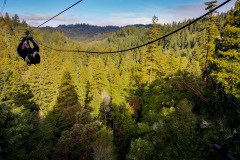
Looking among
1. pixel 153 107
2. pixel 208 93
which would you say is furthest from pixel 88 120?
pixel 208 93

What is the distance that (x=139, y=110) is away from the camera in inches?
1457

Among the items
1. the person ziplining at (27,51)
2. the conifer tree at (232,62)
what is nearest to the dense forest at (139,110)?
the conifer tree at (232,62)

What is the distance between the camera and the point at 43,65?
4412 cm

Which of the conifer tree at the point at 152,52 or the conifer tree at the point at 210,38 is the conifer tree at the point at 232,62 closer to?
the conifer tree at the point at 210,38

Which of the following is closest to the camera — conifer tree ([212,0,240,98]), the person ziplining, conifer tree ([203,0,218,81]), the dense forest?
the person ziplining

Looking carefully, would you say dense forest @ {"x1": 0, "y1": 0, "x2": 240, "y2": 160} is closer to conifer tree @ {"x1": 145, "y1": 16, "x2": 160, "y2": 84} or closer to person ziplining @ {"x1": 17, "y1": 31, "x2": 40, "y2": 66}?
conifer tree @ {"x1": 145, "y1": 16, "x2": 160, "y2": 84}

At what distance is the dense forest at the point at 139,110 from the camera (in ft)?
53.1

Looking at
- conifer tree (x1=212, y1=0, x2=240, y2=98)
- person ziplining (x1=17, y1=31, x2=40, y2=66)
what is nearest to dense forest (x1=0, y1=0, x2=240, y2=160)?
conifer tree (x1=212, y1=0, x2=240, y2=98)

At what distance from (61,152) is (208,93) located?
1633 cm

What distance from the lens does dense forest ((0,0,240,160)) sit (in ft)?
53.1

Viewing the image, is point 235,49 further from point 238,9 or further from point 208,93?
point 208,93

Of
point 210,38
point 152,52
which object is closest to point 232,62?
point 210,38

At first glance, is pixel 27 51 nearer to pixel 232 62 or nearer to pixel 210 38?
pixel 232 62

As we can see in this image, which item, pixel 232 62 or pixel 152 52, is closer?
pixel 232 62
